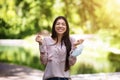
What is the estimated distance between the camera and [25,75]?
4234mm

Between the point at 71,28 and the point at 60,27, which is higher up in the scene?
the point at 60,27

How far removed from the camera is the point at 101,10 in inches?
177

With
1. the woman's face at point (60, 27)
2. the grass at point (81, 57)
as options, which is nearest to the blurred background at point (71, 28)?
the grass at point (81, 57)

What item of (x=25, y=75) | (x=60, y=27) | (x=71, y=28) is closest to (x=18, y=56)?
(x=25, y=75)

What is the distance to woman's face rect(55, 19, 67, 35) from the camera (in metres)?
2.01

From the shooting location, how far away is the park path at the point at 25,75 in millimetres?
4199

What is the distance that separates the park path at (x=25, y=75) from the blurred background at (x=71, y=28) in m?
0.07

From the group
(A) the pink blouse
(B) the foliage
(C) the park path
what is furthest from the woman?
(B) the foliage

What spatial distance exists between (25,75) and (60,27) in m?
2.34

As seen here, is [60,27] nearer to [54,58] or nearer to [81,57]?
[54,58]

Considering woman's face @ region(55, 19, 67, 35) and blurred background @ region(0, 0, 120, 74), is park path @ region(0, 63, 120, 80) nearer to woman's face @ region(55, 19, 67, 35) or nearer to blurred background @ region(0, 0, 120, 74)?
blurred background @ region(0, 0, 120, 74)

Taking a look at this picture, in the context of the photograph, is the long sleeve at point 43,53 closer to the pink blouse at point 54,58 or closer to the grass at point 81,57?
the pink blouse at point 54,58

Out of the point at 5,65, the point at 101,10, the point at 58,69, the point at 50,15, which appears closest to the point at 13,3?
the point at 50,15

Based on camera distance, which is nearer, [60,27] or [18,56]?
[60,27]
